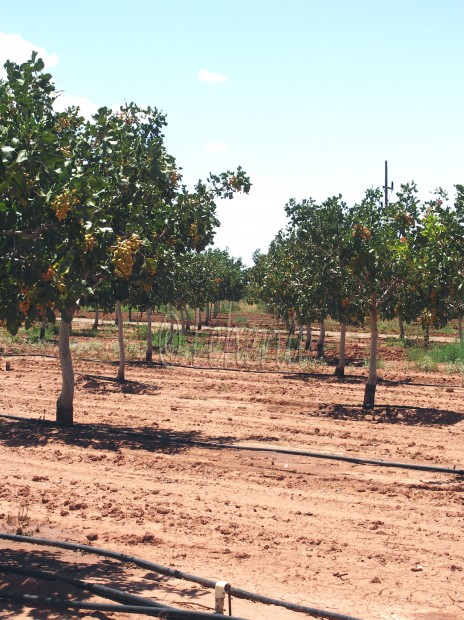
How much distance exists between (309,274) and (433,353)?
33.8 ft

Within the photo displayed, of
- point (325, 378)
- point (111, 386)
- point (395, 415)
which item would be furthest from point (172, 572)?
point (325, 378)

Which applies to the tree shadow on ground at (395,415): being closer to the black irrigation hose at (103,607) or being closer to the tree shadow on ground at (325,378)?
the tree shadow on ground at (325,378)

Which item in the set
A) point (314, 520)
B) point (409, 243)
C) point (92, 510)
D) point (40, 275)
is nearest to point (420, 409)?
point (409, 243)

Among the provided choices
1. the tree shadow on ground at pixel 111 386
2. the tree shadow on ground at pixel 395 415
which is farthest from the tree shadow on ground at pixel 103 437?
the tree shadow on ground at pixel 111 386

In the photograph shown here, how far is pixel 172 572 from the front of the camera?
827 cm

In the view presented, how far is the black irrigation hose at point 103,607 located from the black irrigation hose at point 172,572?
0.69 ft

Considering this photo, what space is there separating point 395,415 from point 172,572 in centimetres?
1170

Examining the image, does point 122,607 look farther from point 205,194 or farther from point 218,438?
point 205,194

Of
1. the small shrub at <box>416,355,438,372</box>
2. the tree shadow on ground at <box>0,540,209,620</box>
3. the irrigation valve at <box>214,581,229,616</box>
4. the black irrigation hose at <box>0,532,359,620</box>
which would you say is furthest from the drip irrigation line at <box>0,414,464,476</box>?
the small shrub at <box>416,355,438,372</box>

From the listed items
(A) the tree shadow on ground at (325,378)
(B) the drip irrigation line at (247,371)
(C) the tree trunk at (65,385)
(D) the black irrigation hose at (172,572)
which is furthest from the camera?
(A) the tree shadow on ground at (325,378)

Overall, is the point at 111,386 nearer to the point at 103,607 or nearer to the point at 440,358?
the point at 440,358

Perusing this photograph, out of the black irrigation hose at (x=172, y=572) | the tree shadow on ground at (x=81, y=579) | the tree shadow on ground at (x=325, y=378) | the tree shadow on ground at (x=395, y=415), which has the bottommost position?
the tree shadow on ground at (x=81, y=579)

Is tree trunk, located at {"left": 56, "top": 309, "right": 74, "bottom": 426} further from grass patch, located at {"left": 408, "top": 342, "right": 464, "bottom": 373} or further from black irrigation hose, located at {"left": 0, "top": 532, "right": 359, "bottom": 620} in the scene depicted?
grass patch, located at {"left": 408, "top": 342, "right": 464, "bottom": 373}

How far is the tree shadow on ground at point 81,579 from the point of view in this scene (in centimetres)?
747
